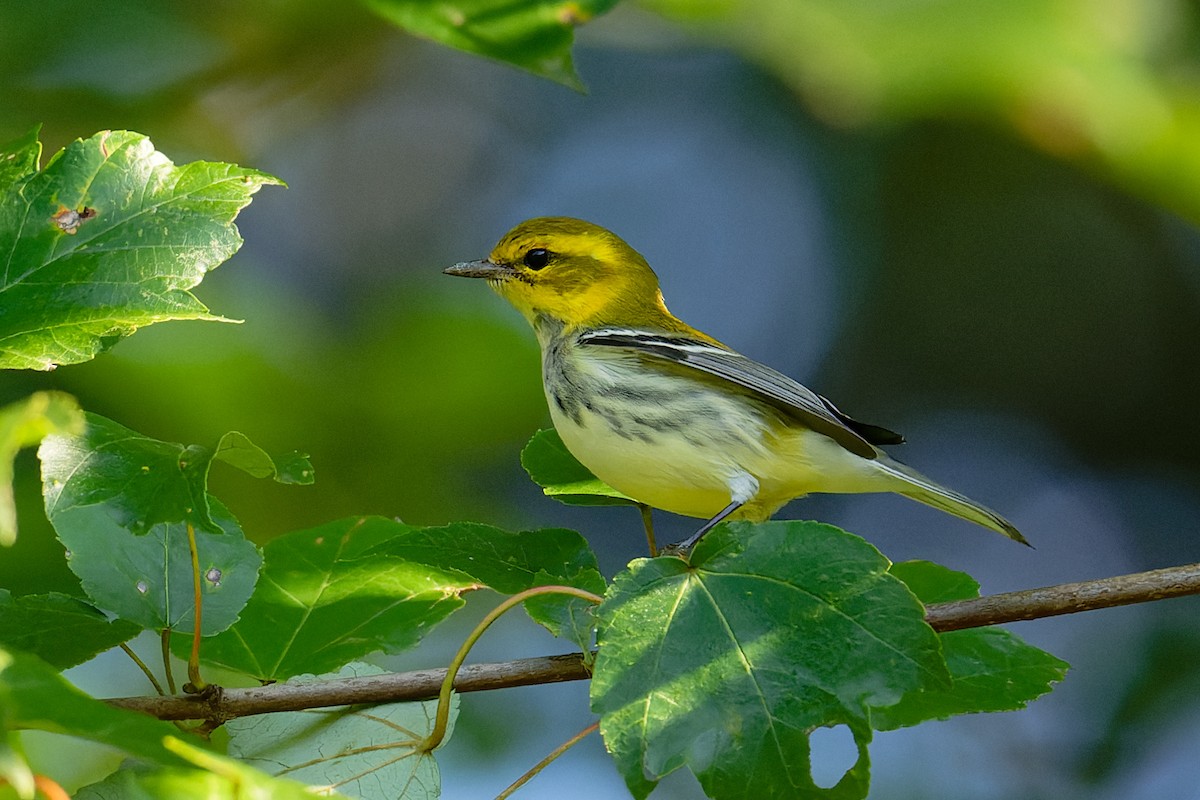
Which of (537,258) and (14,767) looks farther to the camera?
(537,258)

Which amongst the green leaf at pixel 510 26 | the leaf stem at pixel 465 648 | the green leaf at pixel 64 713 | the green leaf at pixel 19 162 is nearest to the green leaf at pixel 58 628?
the leaf stem at pixel 465 648

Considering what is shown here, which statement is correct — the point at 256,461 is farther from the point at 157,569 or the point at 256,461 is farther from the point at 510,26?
the point at 510,26

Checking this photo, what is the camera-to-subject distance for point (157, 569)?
1.85 meters

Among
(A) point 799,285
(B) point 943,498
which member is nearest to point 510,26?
(B) point 943,498

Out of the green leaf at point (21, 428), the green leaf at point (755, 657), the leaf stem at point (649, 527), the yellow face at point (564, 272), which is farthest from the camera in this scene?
the yellow face at point (564, 272)

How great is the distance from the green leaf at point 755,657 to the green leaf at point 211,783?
0.52 metres

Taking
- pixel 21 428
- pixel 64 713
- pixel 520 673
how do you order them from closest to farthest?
pixel 21 428 < pixel 64 713 < pixel 520 673

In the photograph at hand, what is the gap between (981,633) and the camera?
2023mm

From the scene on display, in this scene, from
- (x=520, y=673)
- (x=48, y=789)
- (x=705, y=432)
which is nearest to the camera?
(x=48, y=789)

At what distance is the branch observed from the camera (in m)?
1.76

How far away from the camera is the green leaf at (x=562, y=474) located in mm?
2432

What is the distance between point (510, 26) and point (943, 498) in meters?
1.40

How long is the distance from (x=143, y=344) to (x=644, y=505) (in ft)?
6.20

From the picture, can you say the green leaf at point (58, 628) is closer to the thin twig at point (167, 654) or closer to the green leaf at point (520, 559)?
the thin twig at point (167, 654)
